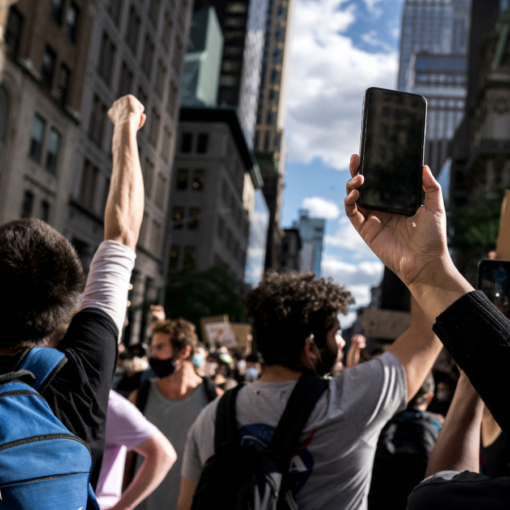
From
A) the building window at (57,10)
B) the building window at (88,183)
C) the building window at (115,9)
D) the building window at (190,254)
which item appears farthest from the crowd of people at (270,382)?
the building window at (190,254)

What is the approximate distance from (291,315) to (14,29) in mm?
26518

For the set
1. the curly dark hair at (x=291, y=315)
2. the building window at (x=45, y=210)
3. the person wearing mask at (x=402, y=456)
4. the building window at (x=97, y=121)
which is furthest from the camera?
the building window at (x=97, y=121)

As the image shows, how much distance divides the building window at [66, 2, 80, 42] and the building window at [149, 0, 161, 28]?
514 inches

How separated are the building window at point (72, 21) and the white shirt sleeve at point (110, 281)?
31.1 meters

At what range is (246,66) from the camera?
95688 mm

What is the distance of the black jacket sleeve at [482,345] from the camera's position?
115cm

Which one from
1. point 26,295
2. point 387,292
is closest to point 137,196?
point 26,295

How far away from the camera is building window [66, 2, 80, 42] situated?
99.2ft

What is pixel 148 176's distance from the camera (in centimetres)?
4584

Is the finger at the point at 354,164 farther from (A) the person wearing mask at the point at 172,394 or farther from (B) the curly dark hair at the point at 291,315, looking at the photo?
(A) the person wearing mask at the point at 172,394

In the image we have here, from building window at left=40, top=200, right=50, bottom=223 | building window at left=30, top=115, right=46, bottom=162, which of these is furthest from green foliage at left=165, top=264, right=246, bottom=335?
building window at left=30, top=115, right=46, bottom=162

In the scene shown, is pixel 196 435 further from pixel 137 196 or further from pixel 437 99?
pixel 437 99

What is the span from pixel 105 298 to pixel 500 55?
7081 cm

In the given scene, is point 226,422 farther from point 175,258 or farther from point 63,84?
point 175,258
